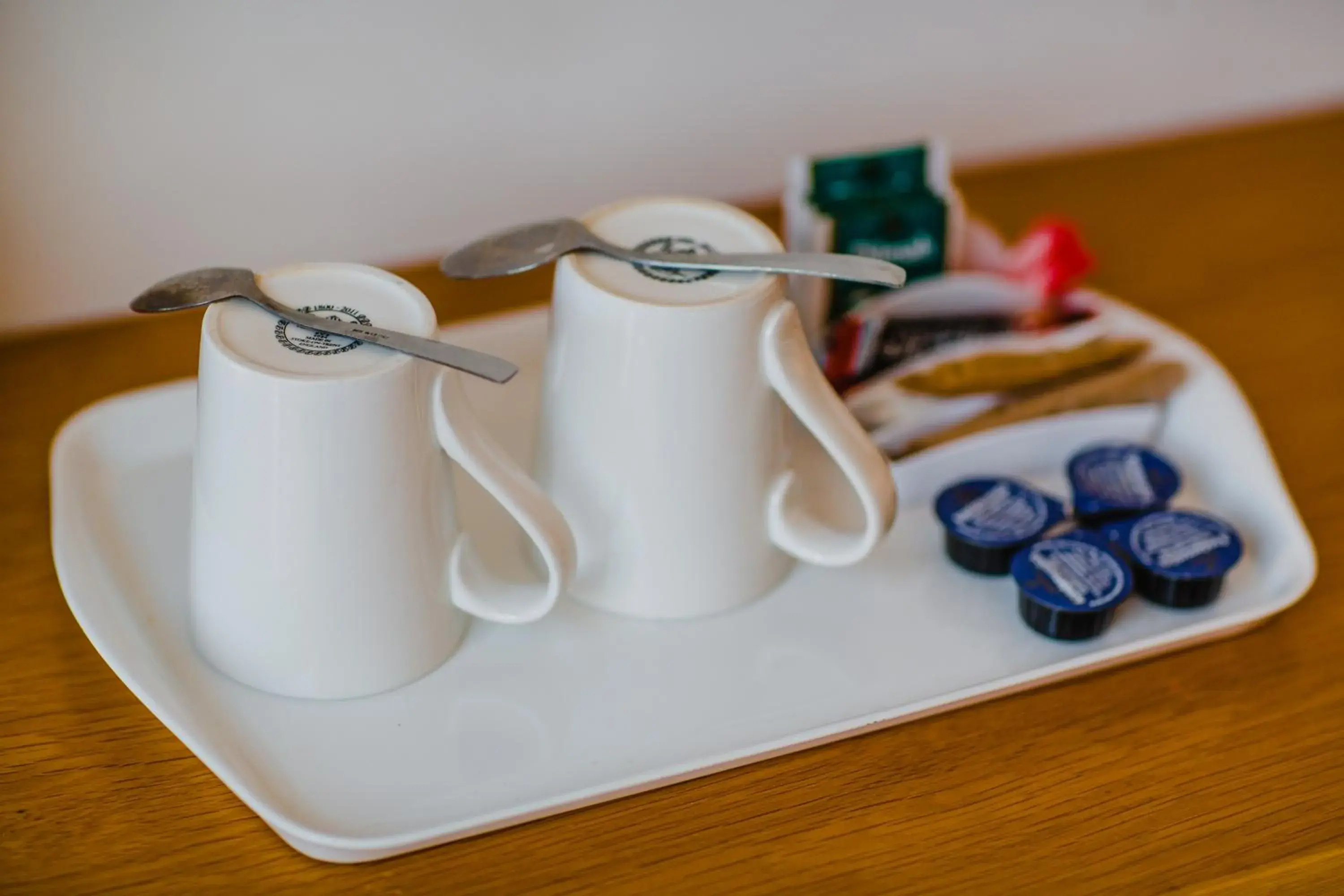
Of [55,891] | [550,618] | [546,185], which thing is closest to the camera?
[55,891]

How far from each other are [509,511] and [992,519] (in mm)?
254

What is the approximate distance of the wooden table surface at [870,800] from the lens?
1.77ft

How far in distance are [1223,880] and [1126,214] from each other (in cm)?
58

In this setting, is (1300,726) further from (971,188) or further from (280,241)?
Result: (280,241)

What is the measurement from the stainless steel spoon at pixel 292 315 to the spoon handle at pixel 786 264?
0.09 meters

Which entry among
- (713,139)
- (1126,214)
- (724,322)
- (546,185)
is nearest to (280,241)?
(546,185)

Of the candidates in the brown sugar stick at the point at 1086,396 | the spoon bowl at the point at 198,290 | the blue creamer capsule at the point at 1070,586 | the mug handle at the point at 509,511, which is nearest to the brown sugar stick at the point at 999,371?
the brown sugar stick at the point at 1086,396

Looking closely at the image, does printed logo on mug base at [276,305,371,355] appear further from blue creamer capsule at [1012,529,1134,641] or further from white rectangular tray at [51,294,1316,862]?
blue creamer capsule at [1012,529,1134,641]

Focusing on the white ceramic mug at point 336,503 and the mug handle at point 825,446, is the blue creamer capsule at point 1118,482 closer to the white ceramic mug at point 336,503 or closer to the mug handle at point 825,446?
the mug handle at point 825,446

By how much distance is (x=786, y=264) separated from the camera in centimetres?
59

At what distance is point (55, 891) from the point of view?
521 mm

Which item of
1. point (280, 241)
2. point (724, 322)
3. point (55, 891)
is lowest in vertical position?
point (55, 891)

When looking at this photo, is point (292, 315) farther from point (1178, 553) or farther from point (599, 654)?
point (1178, 553)

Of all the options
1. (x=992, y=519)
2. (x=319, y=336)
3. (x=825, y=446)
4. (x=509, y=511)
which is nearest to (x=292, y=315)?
(x=319, y=336)
